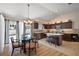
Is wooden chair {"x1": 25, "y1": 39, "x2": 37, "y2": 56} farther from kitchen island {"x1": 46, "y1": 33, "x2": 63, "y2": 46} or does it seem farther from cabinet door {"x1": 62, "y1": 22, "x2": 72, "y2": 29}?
cabinet door {"x1": 62, "y1": 22, "x2": 72, "y2": 29}

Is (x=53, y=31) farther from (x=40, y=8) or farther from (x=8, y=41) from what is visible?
(x=8, y=41)

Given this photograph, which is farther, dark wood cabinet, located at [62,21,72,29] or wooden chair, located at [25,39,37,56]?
wooden chair, located at [25,39,37,56]

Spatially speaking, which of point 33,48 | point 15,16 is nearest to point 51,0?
point 15,16

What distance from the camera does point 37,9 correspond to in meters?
2.90

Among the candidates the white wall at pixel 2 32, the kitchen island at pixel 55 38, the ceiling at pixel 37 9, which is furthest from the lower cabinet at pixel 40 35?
the white wall at pixel 2 32

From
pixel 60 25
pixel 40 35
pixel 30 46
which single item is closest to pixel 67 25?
pixel 60 25

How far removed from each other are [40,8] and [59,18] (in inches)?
18.5

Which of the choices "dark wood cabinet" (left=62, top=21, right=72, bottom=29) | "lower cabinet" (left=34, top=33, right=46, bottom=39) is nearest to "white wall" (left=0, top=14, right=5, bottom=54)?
"lower cabinet" (left=34, top=33, right=46, bottom=39)

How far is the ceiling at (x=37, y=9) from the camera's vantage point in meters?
2.83

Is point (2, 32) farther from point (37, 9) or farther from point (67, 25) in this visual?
point (67, 25)

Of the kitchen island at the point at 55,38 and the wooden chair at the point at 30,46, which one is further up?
the kitchen island at the point at 55,38

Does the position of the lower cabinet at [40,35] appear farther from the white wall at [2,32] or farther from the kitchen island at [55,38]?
the white wall at [2,32]

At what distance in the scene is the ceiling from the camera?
2.83 m

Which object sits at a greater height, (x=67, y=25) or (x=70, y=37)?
(x=67, y=25)
